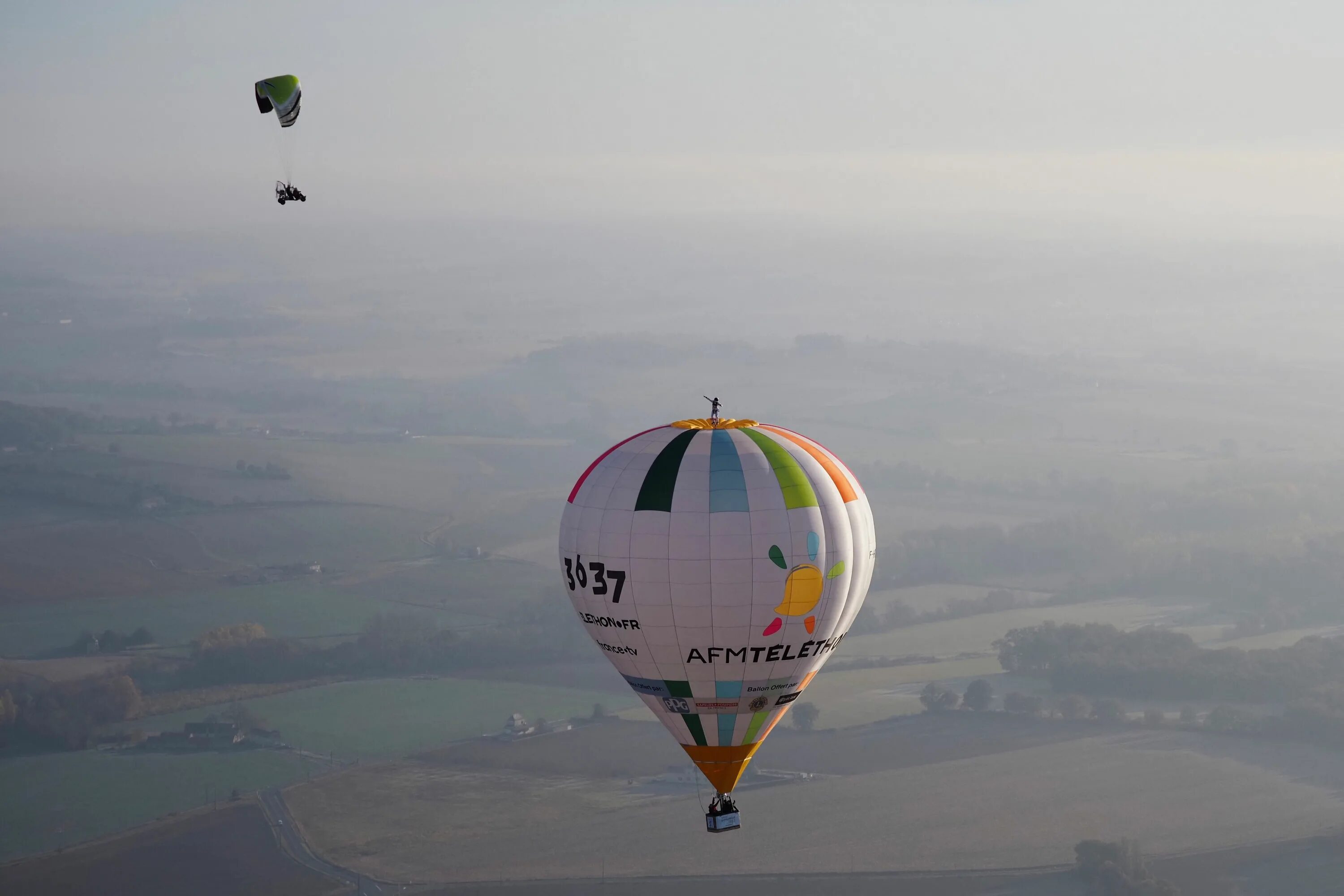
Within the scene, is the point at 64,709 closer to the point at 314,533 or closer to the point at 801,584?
the point at 314,533

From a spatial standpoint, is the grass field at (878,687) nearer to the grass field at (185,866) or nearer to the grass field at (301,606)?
the grass field at (185,866)

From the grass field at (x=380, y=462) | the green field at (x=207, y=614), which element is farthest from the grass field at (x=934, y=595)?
the grass field at (x=380, y=462)

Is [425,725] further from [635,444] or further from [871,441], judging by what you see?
[871,441]

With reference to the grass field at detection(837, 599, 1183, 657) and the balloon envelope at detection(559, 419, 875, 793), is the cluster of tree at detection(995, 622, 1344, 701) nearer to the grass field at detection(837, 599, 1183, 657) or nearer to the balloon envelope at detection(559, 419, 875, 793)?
the grass field at detection(837, 599, 1183, 657)

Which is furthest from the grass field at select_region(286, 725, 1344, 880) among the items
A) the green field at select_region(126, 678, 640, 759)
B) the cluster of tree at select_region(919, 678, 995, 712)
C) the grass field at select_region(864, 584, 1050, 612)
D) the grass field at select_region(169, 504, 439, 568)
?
the grass field at select_region(169, 504, 439, 568)

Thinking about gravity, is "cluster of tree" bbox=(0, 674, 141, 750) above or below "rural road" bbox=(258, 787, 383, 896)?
above
